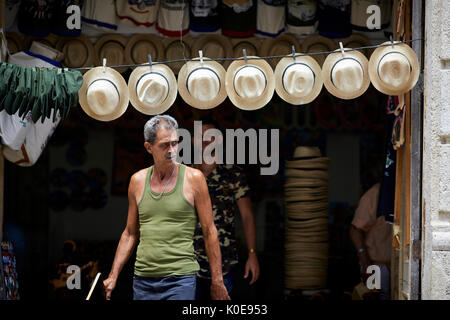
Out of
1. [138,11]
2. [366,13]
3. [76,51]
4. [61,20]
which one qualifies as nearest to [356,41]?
[366,13]

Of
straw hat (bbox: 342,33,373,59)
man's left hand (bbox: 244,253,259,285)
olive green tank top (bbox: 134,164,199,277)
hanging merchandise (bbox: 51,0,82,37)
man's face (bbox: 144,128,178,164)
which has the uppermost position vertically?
hanging merchandise (bbox: 51,0,82,37)

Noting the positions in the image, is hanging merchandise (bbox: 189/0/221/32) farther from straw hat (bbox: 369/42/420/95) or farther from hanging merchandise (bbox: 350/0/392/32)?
straw hat (bbox: 369/42/420/95)

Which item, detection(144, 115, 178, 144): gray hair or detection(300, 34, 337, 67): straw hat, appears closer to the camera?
detection(144, 115, 178, 144): gray hair

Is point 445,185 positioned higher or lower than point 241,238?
higher

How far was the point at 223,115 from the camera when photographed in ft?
26.2

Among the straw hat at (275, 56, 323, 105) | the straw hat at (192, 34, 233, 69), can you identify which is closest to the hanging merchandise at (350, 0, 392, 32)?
the straw hat at (192, 34, 233, 69)

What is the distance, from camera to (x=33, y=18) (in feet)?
18.8

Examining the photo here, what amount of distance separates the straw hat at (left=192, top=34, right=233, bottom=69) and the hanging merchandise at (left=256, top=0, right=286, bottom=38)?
1.15 feet

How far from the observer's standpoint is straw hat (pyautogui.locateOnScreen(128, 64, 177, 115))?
4273mm

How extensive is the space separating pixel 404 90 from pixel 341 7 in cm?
172

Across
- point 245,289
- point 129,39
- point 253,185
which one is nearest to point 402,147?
point 129,39

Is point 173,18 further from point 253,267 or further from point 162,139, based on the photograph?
point 253,267

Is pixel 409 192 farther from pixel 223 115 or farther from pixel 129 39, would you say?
pixel 223 115
